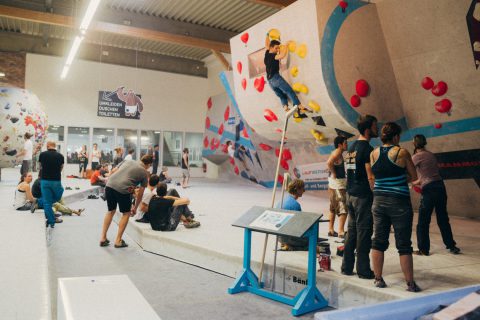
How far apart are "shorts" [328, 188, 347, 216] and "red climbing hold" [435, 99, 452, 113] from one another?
9.51 feet

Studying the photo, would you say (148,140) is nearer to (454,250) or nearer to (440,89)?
(440,89)

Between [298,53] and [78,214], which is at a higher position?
[298,53]

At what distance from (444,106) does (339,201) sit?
3.04 meters

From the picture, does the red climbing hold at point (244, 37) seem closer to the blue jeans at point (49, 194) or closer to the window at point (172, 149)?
the blue jeans at point (49, 194)

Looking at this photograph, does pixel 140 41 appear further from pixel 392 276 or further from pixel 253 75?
pixel 392 276

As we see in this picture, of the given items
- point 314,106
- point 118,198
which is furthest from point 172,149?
point 118,198

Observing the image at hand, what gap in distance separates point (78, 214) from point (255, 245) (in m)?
5.12

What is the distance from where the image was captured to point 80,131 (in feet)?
64.0

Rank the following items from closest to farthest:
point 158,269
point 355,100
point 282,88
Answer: point 158,269 → point 355,100 → point 282,88

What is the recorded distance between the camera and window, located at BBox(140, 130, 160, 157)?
2095cm

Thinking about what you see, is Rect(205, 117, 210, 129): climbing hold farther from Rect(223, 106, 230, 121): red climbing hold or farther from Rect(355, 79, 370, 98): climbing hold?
Rect(355, 79, 370, 98): climbing hold

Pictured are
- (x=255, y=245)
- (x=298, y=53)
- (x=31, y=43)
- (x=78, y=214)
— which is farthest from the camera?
(x=31, y=43)

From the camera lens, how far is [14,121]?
11.7 m

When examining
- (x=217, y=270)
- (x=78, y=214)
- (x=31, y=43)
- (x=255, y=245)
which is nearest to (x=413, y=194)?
(x=255, y=245)
